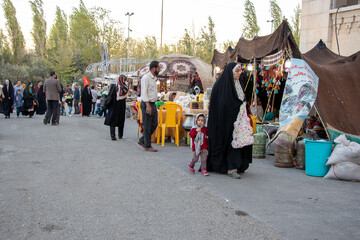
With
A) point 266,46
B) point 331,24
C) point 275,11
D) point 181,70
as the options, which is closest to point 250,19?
point 275,11

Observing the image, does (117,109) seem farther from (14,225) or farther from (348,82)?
(14,225)

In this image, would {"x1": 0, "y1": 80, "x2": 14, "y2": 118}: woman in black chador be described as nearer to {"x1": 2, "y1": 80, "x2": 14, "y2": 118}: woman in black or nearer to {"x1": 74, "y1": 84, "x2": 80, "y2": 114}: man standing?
{"x1": 2, "y1": 80, "x2": 14, "y2": 118}: woman in black

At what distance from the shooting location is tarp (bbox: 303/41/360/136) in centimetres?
780

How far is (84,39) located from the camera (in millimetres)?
52688

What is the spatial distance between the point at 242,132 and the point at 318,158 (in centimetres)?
157

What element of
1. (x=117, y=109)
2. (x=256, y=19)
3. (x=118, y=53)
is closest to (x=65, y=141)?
(x=117, y=109)

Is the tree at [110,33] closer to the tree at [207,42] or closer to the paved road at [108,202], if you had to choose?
the tree at [207,42]

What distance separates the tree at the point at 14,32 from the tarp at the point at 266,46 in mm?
42440

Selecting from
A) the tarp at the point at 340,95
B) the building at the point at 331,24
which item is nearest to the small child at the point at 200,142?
the tarp at the point at 340,95

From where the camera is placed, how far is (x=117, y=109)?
34.6 feet

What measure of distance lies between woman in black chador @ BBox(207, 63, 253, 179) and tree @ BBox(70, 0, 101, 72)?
44.4 m

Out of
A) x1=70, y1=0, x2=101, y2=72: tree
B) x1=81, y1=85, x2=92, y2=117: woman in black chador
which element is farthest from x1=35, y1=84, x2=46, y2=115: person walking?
x1=70, y1=0, x2=101, y2=72: tree

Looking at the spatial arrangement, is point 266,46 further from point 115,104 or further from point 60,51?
point 60,51

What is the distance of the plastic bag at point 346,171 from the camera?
6246 millimetres
